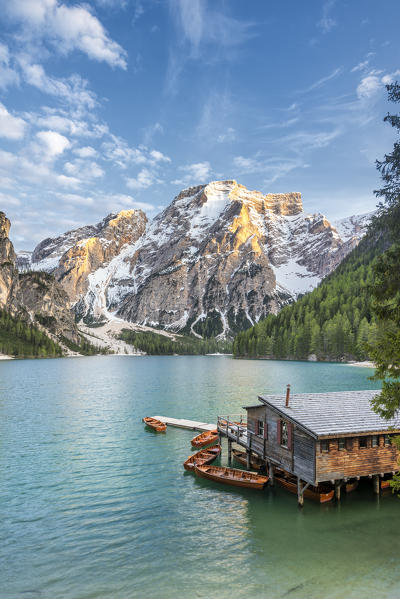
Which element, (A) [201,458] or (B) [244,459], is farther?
(B) [244,459]

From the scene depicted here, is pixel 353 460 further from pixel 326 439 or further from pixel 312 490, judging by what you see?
pixel 312 490

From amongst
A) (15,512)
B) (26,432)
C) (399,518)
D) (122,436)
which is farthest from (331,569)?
(26,432)

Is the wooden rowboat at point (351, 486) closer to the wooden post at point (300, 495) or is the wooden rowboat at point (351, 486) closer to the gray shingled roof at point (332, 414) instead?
the wooden post at point (300, 495)

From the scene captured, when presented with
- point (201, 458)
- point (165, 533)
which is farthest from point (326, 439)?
point (201, 458)

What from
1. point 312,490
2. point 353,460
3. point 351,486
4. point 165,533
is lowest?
point 165,533

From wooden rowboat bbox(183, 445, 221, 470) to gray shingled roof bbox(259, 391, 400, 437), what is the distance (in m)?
10.3

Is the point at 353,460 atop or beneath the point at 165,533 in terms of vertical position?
atop

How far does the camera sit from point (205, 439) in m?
47.5

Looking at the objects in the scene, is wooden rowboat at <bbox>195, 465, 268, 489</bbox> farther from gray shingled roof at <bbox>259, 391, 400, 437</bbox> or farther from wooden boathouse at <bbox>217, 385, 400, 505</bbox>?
gray shingled roof at <bbox>259, 391, 400, 437</bbox>

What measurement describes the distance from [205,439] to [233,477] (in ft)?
45.1

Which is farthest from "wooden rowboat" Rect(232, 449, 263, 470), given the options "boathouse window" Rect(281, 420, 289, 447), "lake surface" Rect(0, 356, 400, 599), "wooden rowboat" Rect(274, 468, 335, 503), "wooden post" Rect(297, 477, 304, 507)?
"wooden post" Rect(297, 477, 304, 507)

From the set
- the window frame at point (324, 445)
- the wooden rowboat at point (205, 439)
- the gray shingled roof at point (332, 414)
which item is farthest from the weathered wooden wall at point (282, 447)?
the wooden rowboat at point (205, 439)

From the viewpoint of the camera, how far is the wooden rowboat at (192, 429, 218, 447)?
46531 millimetres

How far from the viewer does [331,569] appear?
20594mm
